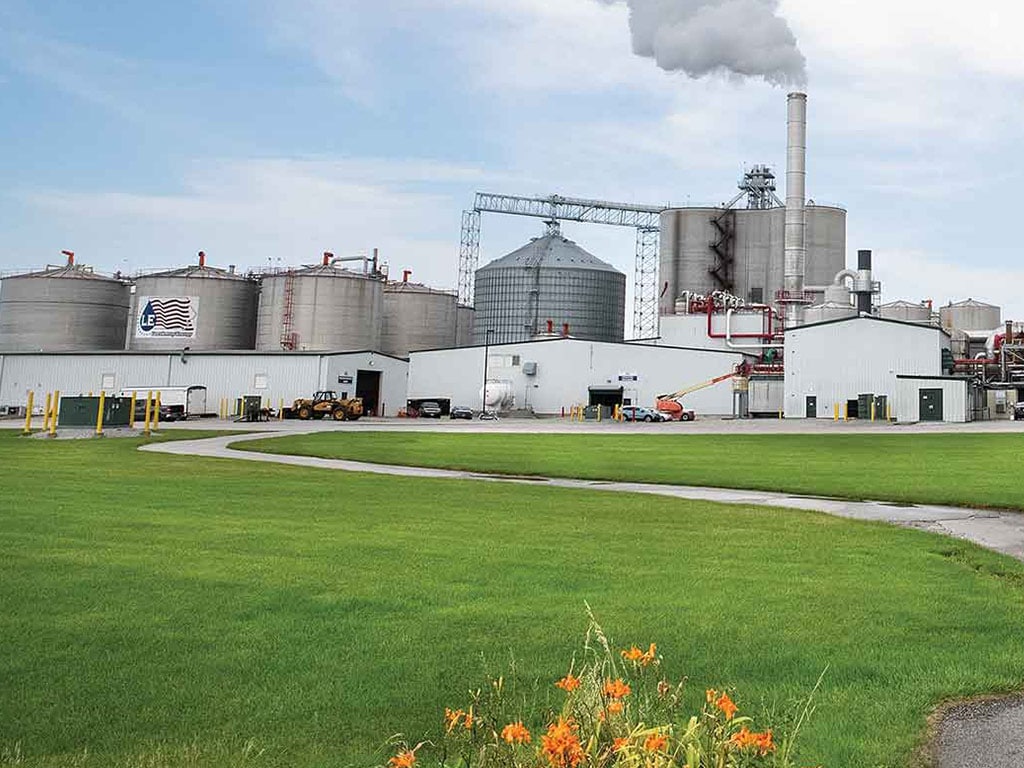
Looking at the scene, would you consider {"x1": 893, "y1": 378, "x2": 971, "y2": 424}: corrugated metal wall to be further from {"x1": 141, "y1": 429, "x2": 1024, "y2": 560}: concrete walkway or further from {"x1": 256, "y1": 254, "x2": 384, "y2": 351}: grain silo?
{"x1": 256, "y1": 254, "x2": 384, "y2": 351}: grain silo

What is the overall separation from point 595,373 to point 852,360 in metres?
22.0

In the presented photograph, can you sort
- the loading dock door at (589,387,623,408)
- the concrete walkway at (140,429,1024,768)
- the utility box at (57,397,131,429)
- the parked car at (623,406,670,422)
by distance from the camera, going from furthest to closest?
the loading dock door at (589,387,623,408) → the parked car at (623,406,670,422) → the utility box at (57,397,131,429) → the concrete walkway at (140,429,1024,768)

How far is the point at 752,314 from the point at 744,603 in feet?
274

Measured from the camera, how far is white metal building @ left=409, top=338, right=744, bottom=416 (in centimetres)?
8188

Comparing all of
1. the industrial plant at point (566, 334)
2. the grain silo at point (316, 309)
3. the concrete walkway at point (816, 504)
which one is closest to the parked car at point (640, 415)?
the industrial plant at point (566, 334)

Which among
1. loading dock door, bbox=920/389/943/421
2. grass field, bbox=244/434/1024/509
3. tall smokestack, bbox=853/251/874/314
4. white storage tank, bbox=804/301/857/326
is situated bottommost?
grass field, bbox=244/434/1024/509

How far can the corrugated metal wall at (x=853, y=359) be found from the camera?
68.8 meters

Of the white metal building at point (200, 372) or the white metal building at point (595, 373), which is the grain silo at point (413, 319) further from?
the white metal building at point (595, 373)

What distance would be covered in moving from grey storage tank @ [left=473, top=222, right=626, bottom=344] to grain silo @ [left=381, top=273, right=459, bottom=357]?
6515mm

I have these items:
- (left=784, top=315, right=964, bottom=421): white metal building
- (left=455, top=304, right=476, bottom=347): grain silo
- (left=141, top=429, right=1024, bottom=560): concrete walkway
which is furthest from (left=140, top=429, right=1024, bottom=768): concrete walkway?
(left=455, top=304, right=476, bottom=347): grain silo

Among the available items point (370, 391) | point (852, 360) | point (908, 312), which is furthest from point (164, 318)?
point (908, 312)

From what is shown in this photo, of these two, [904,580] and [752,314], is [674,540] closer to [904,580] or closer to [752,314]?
[904,580]

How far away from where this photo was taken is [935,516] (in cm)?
1689

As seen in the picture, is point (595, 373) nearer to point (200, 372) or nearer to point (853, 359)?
point (853, 359)
